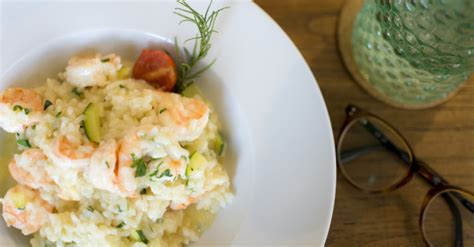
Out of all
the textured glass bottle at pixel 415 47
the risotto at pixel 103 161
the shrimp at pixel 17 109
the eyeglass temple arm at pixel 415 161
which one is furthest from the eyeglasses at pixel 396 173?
the shrimp at pixel 17 109

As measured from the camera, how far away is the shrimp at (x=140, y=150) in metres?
1.33

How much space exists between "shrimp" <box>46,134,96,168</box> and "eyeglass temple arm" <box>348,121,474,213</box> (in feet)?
3.16

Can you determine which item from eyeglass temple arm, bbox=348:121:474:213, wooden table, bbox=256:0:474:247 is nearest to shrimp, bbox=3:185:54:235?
wooden table, bbox=256:0:474:247

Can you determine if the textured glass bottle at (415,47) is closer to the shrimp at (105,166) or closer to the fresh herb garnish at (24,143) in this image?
the shrimp at (105,166)

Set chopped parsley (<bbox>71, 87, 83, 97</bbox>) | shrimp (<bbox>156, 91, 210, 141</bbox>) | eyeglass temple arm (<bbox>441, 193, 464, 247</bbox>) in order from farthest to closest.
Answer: eyeglass temple arm (<bbox>441, 193, 464, 247</bbox>)
chopped parsley (<bbox>71, 87, 83, 97</bbox>)
shrimp (<bbox>156, 91, 210, 141</bbox>)

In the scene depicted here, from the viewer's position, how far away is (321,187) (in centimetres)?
149

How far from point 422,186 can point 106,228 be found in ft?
3.73

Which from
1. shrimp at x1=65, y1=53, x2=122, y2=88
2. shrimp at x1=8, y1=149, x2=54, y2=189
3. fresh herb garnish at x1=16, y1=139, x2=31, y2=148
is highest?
shrimp at x1=65, y1=53, x2=122, y2=88

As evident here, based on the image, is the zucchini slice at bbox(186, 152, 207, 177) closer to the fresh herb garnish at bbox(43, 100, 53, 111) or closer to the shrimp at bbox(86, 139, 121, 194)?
the shrimp at bbox(86, 139, 121, 194)

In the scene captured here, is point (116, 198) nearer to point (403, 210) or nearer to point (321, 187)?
point (321, 187)

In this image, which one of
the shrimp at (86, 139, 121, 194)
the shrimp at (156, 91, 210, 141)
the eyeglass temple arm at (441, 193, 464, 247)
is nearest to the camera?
the shrimp at (86, 139, 121, 194)

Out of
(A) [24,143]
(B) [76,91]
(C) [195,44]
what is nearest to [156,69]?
(C) [195,44]

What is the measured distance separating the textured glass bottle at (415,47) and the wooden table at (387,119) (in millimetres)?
69

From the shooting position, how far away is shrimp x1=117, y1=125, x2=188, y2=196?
1328 mm
